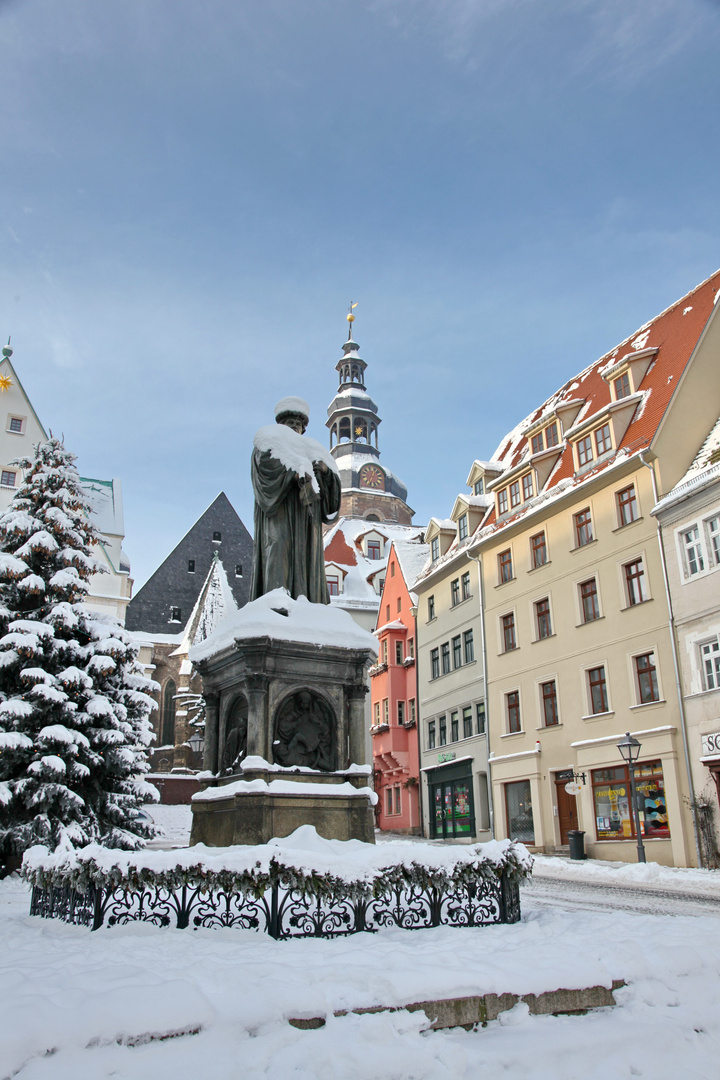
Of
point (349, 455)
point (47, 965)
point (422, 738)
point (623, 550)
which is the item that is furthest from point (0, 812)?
point (349, 455)

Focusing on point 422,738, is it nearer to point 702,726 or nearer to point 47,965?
point 702,726

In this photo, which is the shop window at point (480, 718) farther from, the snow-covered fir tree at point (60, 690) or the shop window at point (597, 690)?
the snow-covered fir tree at point (60, 690)

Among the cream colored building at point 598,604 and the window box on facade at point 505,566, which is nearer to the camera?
the cream colored building at point 598,604

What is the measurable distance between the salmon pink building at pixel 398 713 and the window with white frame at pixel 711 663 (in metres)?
17.0

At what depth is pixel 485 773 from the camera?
28.8m

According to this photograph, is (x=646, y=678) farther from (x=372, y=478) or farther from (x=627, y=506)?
(x=372, y=478)

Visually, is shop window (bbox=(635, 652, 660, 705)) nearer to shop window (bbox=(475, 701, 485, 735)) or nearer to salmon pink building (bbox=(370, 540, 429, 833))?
shop window (bbox=(475, 701, 485, 735))

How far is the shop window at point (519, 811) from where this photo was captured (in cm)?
2576

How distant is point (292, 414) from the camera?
9406mm

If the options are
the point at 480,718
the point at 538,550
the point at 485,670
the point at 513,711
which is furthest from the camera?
the point at 480,718

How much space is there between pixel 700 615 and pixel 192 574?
39.8m

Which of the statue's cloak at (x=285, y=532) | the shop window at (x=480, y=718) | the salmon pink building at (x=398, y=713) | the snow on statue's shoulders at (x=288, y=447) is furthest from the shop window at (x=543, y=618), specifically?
the snow on statue's shoulders at (x=288, y=447)

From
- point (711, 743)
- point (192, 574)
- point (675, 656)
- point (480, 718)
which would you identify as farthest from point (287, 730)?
point (192, 574)

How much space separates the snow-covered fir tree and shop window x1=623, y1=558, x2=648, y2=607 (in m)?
12.8
